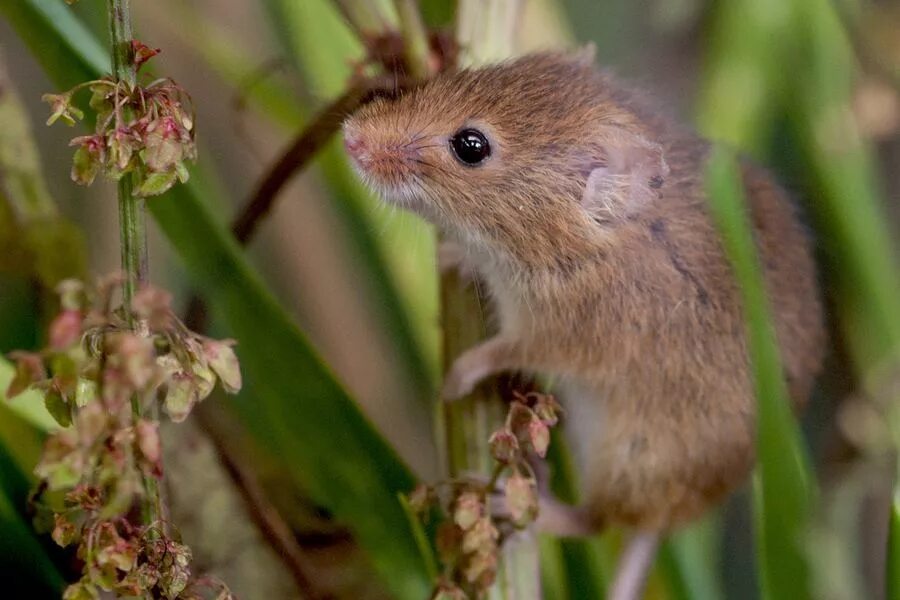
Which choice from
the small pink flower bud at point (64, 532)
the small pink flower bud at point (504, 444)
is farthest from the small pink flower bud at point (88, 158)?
the small pink flower bud at point (504, 444)

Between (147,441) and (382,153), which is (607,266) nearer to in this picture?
(382,153)

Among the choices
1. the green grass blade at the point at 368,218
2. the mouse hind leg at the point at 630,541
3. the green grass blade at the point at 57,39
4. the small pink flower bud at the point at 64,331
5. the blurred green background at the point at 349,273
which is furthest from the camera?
the green grass blade at the point at 368,218

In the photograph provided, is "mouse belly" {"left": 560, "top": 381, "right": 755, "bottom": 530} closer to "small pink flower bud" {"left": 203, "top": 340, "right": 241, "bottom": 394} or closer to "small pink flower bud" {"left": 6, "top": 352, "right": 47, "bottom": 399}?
"small pink flower bud" {"left": 203, "top": 340, "right": 241, "bottom": 394}

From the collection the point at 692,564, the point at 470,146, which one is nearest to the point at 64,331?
the point at 470,146

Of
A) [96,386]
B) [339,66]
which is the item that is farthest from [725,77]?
[96,386]

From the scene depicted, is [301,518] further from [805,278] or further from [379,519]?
[805,278]

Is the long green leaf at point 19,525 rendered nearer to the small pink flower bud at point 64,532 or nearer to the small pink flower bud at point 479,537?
the small pink flower bud at point 64,532

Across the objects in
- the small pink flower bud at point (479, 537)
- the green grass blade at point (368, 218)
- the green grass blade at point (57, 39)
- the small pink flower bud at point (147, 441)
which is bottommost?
the small pink flower bud at point (147, 441)
